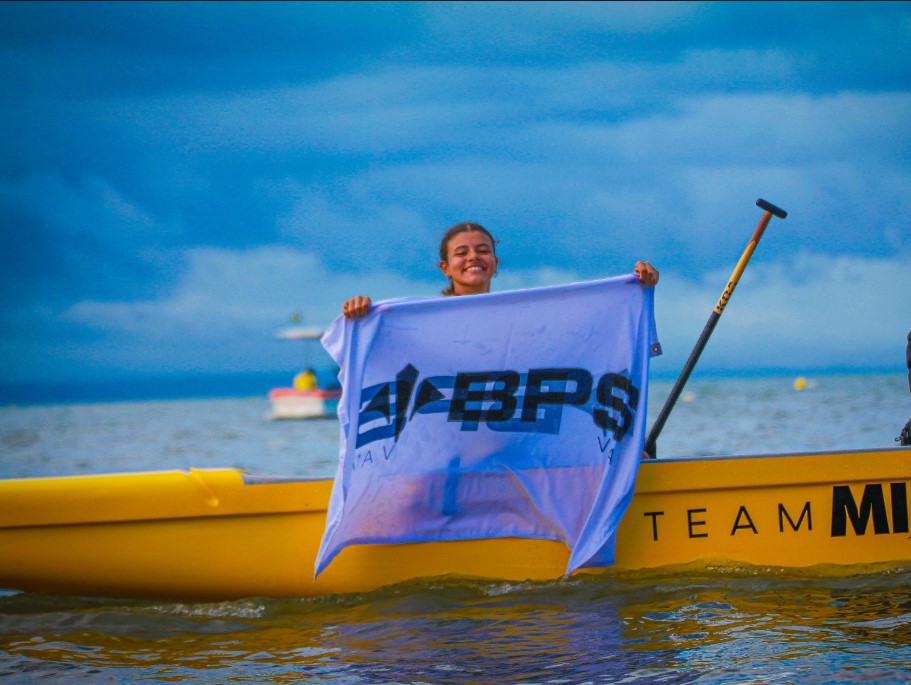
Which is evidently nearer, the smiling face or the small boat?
the smiling face

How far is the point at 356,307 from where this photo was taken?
4.03 m

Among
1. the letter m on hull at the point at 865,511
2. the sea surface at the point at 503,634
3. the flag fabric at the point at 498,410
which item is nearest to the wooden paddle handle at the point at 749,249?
the flag fabric at the point at 498,410

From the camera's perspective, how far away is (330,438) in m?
20.7

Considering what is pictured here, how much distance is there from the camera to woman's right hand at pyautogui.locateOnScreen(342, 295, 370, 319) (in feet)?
13.2

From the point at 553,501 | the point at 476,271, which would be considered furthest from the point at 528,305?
the point at 553,501

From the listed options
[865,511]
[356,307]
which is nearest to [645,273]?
[356,307]

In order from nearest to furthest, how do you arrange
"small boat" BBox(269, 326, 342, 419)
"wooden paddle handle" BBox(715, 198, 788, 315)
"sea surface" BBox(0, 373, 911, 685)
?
"sea surface" BBox(0, 373, 911, 685) < "wooden paddle handle" BBox(715, 198, 788, 315) < "small boat" BBox(269, 326, 342, 419)

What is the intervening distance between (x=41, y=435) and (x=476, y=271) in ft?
73.1

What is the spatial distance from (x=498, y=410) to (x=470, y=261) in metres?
0.75

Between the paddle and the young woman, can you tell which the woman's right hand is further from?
the paddle

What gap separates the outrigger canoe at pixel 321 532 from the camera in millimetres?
4285

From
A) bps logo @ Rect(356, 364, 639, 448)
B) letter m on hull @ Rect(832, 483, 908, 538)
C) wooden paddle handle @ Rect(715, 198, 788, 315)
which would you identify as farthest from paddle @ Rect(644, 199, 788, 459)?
letter m on hull @ Rect(832, 483, 908, 538)

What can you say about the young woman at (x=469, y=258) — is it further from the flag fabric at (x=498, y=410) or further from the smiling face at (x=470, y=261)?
the flag fabric at (x=498, y=410)

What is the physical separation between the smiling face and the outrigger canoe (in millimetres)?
1141
